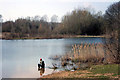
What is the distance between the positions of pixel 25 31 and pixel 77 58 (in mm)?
44496

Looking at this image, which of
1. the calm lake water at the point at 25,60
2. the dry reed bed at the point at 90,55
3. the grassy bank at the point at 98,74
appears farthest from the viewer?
the dry reed bed at the point at 90,55

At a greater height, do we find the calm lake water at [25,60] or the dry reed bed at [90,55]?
the dry reed bed at [90,55]

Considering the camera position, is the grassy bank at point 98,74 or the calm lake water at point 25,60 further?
the calm lake water at point 25,60

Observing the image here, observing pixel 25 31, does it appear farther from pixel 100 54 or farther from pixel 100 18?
pixel 100 54

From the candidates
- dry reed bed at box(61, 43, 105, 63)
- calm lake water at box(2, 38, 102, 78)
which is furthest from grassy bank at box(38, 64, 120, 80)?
dry reed bed at box(61, 43, 105, 63)

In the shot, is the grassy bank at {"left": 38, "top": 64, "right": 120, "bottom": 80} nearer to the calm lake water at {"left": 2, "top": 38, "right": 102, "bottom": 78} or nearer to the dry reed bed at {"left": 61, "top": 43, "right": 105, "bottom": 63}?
the calm lake water at {"left": 2, "top": 38, "right": 102, "bottom": 78}

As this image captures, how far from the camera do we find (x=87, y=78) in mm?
7344

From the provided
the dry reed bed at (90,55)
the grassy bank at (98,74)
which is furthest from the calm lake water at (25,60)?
the grassy bank at (98,74)

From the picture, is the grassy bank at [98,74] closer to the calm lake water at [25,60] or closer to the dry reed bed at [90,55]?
the calm lake water at [25,60]

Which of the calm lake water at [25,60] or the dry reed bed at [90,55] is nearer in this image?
the calm lake water at [25,60]

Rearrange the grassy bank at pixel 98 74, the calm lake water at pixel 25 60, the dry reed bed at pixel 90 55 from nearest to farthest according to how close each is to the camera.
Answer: the grassy bank at pixel 98 74 → the calm lake water at pixel 25 60 → the dry reed bed at pixel 90 55

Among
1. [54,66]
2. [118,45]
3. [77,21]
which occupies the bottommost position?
[54,66]

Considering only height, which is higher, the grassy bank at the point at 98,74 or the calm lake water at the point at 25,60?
the grassy bank at the point at 98,74

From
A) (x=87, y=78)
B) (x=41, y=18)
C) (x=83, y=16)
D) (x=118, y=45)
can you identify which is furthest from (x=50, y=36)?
(x=87, y=78)
